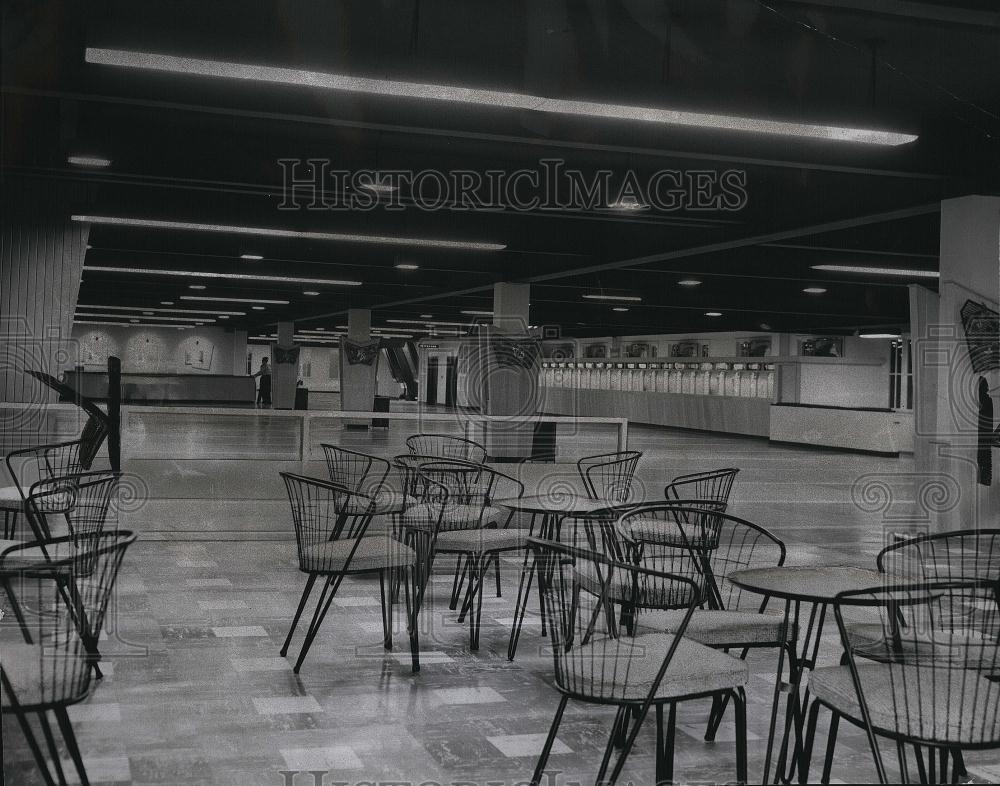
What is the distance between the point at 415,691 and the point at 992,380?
5390mm

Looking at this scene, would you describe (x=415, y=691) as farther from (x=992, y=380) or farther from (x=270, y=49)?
(x=992, y=380)

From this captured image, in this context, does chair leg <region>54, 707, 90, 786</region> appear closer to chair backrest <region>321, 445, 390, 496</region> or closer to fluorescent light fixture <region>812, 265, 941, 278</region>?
chair backrest <region>321, 445, 390, 496</region>

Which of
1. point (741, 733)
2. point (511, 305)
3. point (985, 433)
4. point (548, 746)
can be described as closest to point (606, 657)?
point (548, 746)

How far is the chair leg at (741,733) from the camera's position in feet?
10.5

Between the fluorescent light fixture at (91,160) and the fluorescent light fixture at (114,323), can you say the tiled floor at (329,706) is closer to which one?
the fluorescent light fixture at (91,160)

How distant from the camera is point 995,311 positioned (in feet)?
24.4

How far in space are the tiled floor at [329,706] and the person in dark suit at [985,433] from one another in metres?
2.96

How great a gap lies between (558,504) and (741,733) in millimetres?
2438

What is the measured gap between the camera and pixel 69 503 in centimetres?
592

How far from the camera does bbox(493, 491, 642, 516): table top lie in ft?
17.1

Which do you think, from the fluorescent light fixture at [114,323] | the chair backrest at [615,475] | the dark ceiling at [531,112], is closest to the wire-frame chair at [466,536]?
the chair backrest at [615,475]

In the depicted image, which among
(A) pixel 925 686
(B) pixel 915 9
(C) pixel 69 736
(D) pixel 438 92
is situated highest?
(B) pixel 915 9

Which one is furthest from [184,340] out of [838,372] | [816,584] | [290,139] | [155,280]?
[816,584]

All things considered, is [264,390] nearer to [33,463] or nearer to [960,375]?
[33,463]
